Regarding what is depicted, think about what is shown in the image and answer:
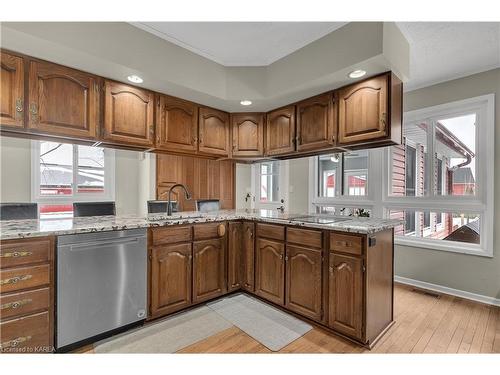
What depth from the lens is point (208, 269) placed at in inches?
101

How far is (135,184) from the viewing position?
4691 mm

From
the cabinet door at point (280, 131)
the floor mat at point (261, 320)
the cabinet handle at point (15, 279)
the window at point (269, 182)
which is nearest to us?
the cabinet handle at point (15, 279)

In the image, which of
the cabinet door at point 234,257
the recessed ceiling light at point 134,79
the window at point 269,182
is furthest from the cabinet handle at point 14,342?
the window at point 269,182

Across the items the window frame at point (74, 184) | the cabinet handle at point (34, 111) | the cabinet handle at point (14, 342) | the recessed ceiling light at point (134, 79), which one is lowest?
the cabinet handle at point (14, 342)

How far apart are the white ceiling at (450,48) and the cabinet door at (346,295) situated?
2070 millimetres

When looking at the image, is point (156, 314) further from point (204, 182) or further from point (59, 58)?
point (204, 182)

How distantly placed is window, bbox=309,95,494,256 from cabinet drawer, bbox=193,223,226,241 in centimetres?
207

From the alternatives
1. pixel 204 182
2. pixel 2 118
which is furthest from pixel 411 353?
pixel 204 182

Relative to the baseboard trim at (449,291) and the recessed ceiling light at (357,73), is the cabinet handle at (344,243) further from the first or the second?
the baseboard trim at (449,291)

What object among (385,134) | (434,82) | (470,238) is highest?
(434,82)

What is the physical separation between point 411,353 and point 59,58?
11.7 ft

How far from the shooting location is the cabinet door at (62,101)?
1933mm
